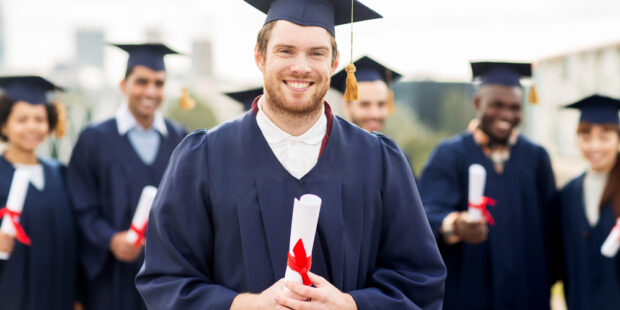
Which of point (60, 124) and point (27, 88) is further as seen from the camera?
point (60, 124)

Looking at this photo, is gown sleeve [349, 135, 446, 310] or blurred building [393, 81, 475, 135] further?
blurred building [393, 81, 475, 135]

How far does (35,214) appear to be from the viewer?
4047 millimetres

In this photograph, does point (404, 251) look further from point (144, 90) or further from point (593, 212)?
point (144, 90)

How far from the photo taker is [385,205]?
2.19 metres

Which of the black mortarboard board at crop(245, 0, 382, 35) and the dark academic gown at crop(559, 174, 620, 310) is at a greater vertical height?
the black mortarboard board at crop(245, 0, 382, 35)

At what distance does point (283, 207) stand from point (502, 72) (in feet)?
9.34

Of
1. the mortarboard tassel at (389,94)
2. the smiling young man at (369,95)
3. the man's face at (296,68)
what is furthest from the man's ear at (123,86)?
the man's face at (296,68)

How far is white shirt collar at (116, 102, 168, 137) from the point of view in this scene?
437 centimetres

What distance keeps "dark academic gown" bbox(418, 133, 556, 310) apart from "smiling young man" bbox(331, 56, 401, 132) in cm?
56

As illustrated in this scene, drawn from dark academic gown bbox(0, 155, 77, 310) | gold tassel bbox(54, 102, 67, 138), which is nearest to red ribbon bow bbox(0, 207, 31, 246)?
dark academic gown bbox(0, 155, 77, 310)

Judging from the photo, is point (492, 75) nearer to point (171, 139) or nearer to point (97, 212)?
point (171, 139)

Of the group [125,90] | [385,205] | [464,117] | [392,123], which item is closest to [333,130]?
[385,205]

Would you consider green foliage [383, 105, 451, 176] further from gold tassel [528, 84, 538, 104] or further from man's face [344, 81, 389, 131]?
man's face [344, 81, 389, 131]

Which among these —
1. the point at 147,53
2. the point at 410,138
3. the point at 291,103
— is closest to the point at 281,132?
the point at 291,103
